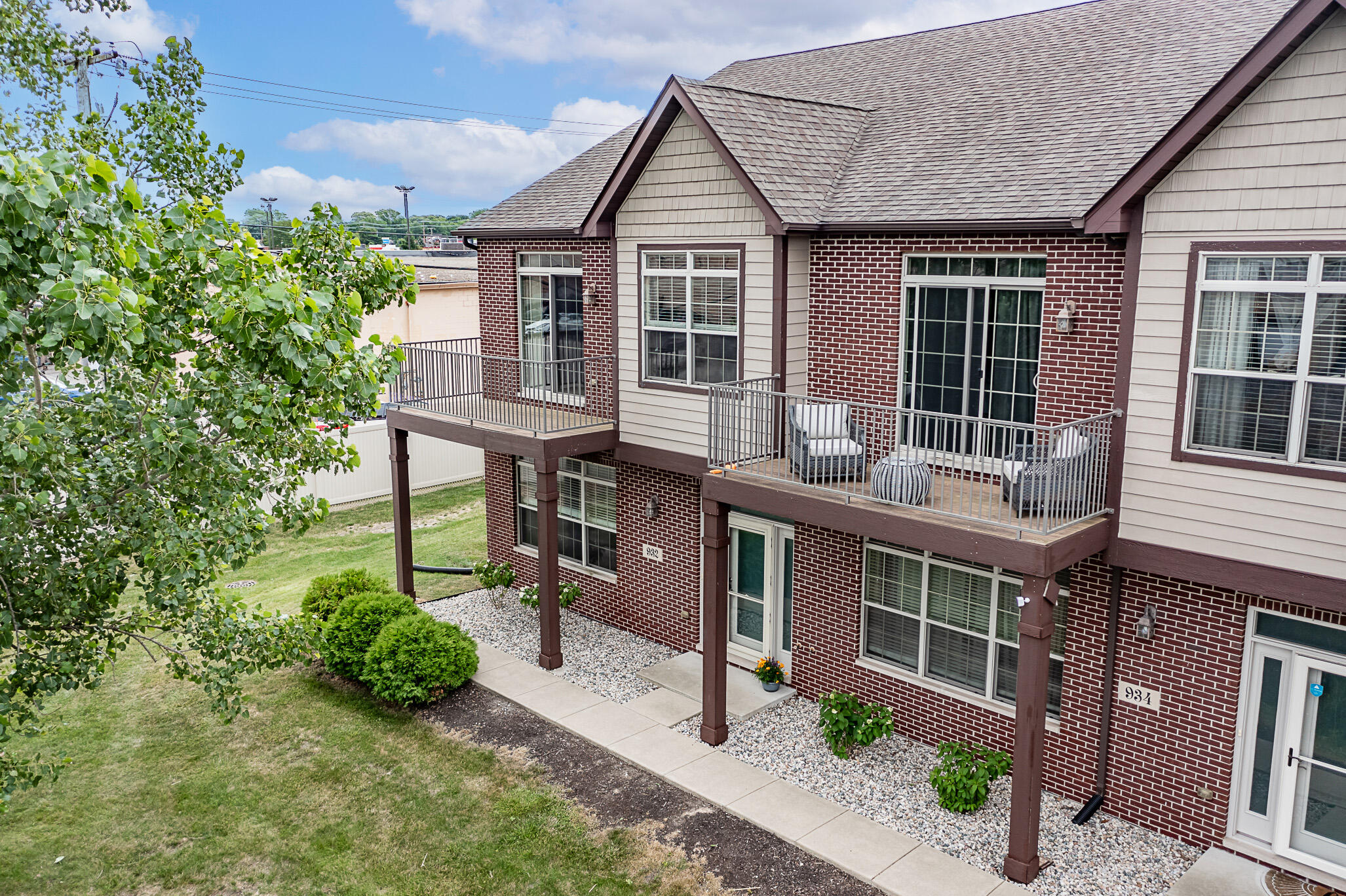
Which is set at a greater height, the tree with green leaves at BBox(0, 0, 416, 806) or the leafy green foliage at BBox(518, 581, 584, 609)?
the tree with green leaves at BBox(0, 0, 416, 806)

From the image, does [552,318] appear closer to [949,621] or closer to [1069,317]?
[949,621]

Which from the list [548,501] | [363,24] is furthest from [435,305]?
[363,24]

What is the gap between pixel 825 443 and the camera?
1071 cm

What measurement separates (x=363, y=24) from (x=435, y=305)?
426 feet

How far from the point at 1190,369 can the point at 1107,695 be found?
11.0 ft

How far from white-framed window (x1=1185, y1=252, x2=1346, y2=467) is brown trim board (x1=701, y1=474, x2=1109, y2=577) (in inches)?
57.3

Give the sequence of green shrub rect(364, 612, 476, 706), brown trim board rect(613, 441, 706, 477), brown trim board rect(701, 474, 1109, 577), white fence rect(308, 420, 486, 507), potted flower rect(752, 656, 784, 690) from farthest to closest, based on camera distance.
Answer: white fence rect(308, 420, 486, 507)
brown trim board rect(613, 441, 706, 477)
potted flower rect(752, 656, 784, 690)
green shrub rect(364, 612, 476, 706)
brown trim board rect(701, 474, 1109, 577)

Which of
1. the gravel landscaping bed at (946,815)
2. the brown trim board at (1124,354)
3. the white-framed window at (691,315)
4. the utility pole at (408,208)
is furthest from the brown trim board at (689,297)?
the utility pole at (408,208)

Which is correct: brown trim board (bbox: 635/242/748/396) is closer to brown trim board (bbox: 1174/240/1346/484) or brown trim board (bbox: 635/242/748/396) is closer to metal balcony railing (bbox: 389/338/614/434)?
metal balcony railing (bbox: 389/338/614/434)

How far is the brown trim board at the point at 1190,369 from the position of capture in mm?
8031

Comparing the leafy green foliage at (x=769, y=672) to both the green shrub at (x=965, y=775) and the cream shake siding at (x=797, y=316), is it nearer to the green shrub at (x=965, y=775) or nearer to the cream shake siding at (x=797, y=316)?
the green shrub at (x=965, y=775)

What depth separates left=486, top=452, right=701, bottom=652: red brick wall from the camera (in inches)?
563

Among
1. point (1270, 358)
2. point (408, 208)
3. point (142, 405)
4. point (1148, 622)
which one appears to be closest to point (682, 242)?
point (1270, 358)

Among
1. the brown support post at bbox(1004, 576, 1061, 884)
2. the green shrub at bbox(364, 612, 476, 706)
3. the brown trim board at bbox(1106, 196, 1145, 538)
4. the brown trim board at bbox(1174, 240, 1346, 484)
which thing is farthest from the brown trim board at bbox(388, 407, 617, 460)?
the brown trim board at bbox(1174, 240, 1346, 484)
